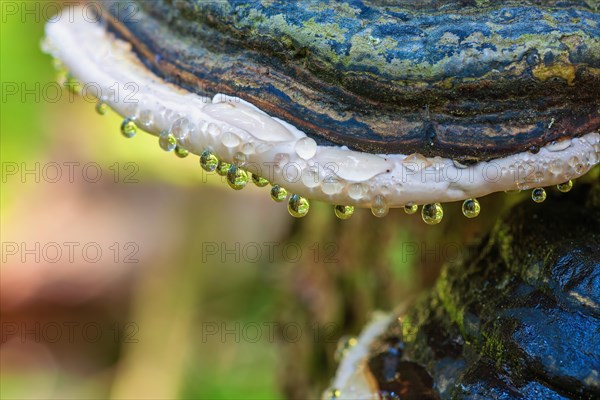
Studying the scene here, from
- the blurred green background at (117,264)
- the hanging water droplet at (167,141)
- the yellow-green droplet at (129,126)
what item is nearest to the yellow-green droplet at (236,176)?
the hanging water droplet at (167,141)

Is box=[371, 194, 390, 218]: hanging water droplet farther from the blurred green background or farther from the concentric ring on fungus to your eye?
the blurred green background

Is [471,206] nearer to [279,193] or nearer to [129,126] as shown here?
[279,193]

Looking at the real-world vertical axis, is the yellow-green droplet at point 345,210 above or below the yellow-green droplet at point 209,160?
below

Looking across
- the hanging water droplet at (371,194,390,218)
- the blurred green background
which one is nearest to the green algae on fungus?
the hanging water droplet at (371,194,390,218)

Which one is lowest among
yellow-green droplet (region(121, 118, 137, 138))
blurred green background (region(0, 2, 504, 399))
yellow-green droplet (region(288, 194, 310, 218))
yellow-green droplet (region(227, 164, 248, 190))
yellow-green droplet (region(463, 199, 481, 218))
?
blurred green background (region(0, 2, 504, 399))

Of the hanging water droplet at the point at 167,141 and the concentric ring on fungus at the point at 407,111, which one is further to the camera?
the hanging water droplet at the point at 167,141

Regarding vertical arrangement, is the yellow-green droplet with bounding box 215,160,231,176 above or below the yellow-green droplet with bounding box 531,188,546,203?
below

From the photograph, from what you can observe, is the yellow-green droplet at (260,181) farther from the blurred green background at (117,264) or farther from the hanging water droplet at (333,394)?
the blurred green background at (117,264)
